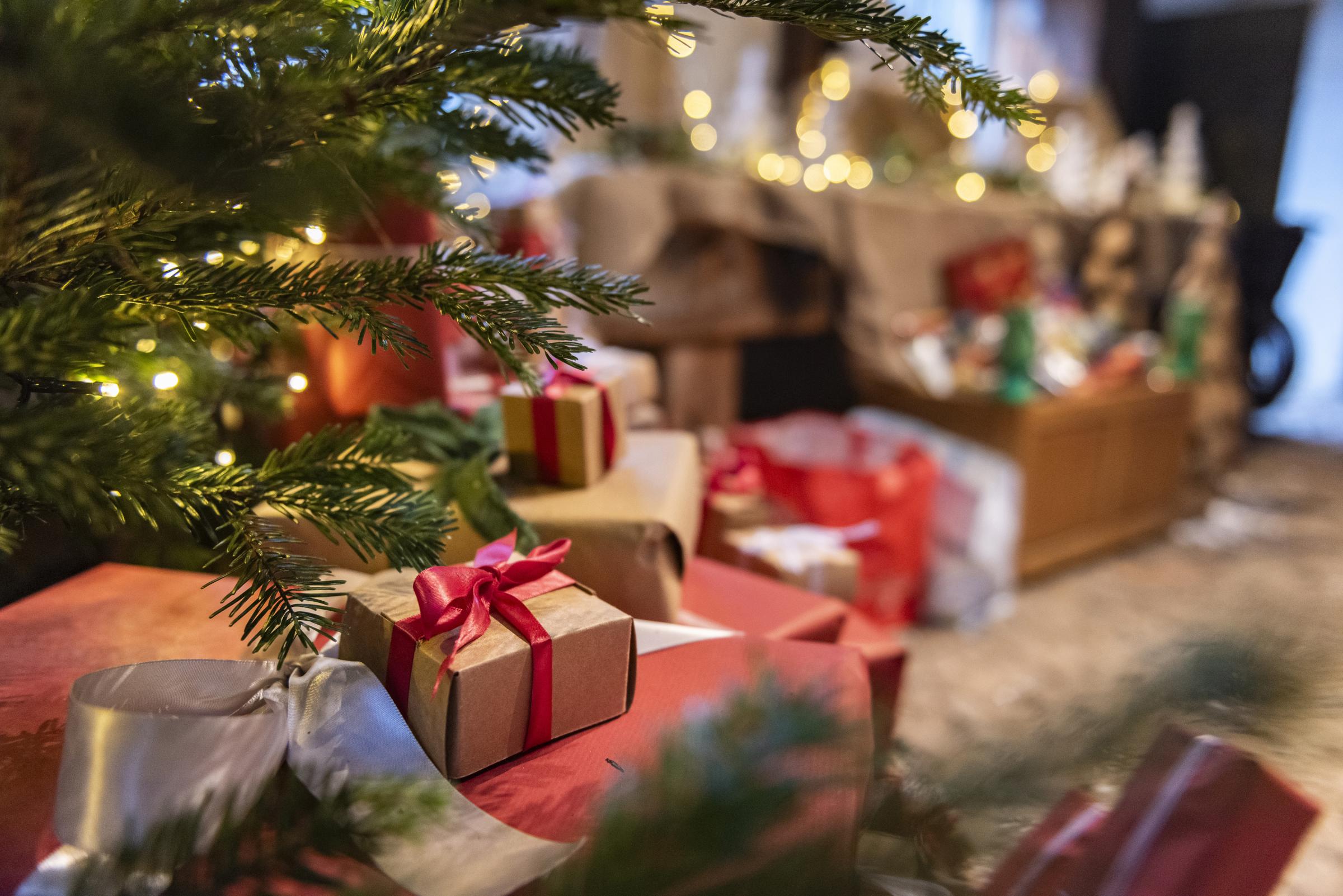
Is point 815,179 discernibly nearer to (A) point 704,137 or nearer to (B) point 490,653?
(A) point 704,137

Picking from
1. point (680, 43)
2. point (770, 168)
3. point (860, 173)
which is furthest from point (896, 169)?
point (680, 43)

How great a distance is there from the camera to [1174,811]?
439mm

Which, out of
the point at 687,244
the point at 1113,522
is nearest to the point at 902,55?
the point at 687,244

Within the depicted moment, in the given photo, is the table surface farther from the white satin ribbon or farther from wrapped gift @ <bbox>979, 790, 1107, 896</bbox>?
wrapped gift @ <bbox>979, 790, 1107, 896</bbox>

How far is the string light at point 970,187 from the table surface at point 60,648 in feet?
8.27

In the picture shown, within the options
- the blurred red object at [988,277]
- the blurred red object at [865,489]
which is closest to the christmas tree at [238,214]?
the blurred red object at [865,489]

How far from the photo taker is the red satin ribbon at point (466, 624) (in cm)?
48

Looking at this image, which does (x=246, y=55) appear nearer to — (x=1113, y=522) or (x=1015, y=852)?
(x=1015, y=852)

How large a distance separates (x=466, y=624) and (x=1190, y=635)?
35 cm

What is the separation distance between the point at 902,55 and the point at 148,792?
503 millimetres

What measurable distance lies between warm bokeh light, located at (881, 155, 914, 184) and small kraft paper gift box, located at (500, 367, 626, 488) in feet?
6.71

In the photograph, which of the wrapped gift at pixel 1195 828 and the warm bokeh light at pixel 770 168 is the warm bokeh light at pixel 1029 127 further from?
the warm bokeh light at pixel 770 168

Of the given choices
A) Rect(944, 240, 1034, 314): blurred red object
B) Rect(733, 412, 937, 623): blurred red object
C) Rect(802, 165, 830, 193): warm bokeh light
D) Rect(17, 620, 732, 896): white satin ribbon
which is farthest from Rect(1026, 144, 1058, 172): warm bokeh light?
Rect(17, 620, 732, 896): white satin ribbon

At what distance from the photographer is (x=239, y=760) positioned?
392 millimetres
